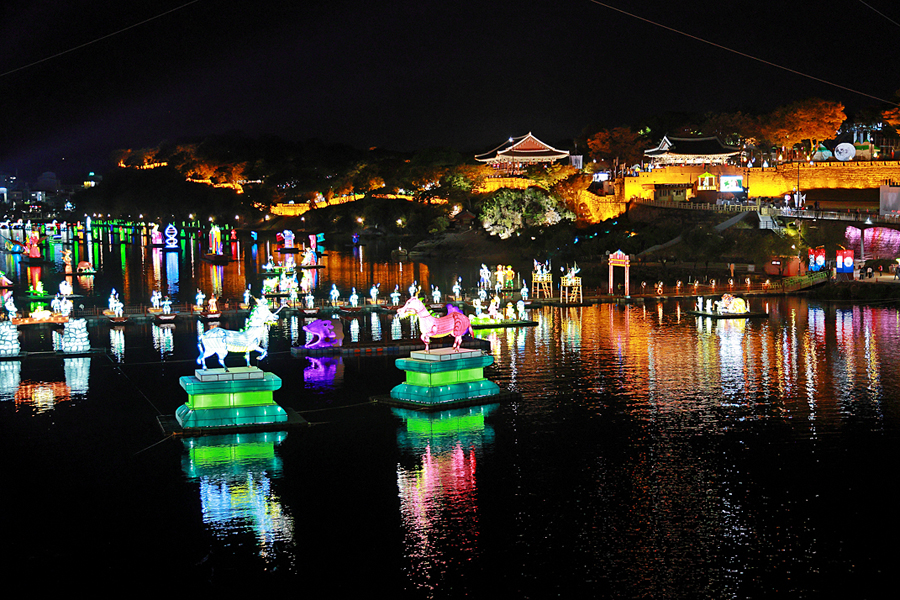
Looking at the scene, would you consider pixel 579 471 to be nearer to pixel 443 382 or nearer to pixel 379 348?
pixel 443 382

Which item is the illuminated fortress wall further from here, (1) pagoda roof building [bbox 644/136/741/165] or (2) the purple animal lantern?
(2) the purple animal lantern

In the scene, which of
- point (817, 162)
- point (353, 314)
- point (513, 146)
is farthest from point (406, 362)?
point (513, 146)

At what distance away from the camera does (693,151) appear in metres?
85.8

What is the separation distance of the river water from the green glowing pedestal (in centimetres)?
79

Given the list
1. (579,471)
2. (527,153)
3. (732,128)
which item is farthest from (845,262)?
(527,153)

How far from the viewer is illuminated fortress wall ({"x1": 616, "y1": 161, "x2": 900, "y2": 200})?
256 feet

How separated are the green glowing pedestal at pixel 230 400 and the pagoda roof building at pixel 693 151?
68850 mm

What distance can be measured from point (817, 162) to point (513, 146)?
34784 mm

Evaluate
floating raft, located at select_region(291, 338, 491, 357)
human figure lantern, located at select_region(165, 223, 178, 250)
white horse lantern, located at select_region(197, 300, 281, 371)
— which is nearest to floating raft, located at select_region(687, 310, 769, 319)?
floating raft, located at select_region(291, 338, 491, 357)

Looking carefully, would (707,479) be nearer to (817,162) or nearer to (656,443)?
(656,443)

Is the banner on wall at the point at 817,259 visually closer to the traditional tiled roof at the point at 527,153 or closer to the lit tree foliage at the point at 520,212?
the lit tree foliage at the point at 520,212

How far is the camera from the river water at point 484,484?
15.6 metres

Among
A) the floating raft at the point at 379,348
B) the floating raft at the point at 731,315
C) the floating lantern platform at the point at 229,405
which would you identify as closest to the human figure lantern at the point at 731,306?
the floating raft at the point at 731,315

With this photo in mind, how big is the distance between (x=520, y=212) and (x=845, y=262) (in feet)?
121
